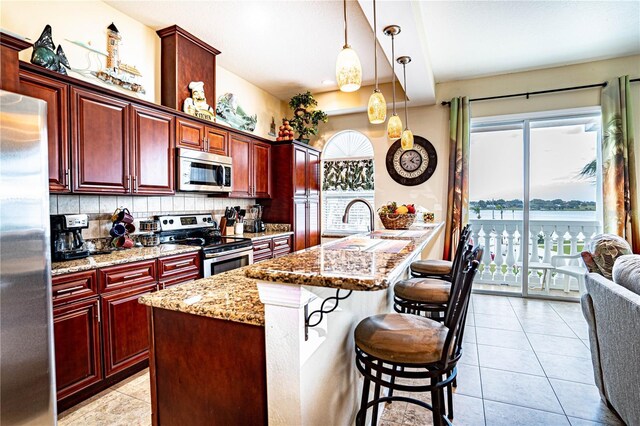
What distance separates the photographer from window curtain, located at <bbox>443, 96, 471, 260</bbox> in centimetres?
436

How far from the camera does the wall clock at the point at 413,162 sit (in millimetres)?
4688

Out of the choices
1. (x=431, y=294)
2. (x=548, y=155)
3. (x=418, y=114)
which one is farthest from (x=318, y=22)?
(x=548, y=155)

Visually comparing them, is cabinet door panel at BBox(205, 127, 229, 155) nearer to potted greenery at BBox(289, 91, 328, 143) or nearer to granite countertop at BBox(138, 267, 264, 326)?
potted greenery at BBox(289, 91, 328, 143)

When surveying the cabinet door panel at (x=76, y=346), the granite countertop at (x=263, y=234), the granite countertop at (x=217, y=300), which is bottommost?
the cabinet door panel at (x=76, y=346)

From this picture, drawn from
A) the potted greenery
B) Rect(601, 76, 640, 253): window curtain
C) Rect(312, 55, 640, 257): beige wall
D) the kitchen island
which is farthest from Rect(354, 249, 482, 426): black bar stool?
the potted greenery

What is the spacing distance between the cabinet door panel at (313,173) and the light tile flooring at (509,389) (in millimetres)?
2796

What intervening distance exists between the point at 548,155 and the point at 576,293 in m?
1.86

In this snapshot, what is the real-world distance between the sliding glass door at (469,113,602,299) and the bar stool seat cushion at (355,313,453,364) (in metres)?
3.76

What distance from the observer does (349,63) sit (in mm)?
1610

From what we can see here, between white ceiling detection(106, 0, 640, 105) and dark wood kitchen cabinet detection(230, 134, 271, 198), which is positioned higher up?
white ceiling detection(106, 0, 640, 105)

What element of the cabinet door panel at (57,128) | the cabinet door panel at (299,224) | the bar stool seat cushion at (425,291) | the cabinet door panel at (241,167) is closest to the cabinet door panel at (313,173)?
the cabinet door panel at (299,224)

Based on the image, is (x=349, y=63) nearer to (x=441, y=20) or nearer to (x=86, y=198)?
(x=441, y=20)

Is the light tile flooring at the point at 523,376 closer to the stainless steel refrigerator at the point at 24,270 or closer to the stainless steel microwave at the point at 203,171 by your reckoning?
the stainless steel refrigerator at the point at 24,270

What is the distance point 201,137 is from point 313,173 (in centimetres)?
203
